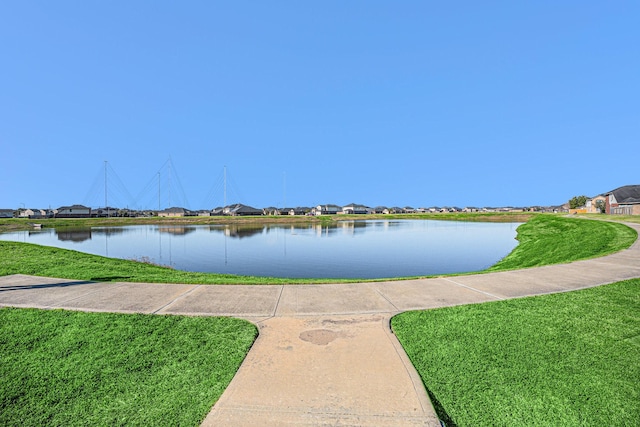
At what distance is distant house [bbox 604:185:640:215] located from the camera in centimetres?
5054

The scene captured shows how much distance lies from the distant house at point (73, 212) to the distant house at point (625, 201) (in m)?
173

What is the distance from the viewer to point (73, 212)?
131875mm

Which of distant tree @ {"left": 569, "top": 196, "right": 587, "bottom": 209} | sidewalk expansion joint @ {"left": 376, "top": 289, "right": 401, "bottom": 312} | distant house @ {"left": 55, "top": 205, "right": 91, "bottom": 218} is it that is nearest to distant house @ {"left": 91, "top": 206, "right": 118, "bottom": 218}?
distant house @ {"left": 55, "top": 205, "right": 91, "bottom": 218}

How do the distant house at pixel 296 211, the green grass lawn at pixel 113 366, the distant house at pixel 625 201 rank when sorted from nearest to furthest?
1. the green grass lawn at pixel 113 366
2. the distant house at pixel 625 201
3. the distant house at pixel 296 211

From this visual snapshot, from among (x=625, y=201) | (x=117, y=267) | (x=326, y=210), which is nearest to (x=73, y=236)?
(x=117, y=267)

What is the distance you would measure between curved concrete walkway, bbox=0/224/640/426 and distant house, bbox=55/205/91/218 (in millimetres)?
154667

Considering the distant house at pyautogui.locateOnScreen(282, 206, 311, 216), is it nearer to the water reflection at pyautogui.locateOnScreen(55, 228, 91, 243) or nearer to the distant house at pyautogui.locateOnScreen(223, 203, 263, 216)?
the distant house at pyautogui.locateOnScreen(223, 203, 263, 216)

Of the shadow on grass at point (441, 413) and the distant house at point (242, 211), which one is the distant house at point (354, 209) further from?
the shadow on grass at point (441, 413)

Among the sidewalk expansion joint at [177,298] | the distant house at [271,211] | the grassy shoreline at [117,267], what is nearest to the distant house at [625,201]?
the grassy shoreline at [117,267]

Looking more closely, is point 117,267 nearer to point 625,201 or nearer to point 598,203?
point 625,201

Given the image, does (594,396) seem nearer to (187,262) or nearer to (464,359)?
(464,359)

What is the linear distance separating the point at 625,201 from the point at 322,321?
7009 cm

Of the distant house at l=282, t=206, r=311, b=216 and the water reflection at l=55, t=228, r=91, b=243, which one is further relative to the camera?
the distant house at l=282, t=206, r=311, b=216

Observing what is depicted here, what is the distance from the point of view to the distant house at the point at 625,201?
50537 mm
